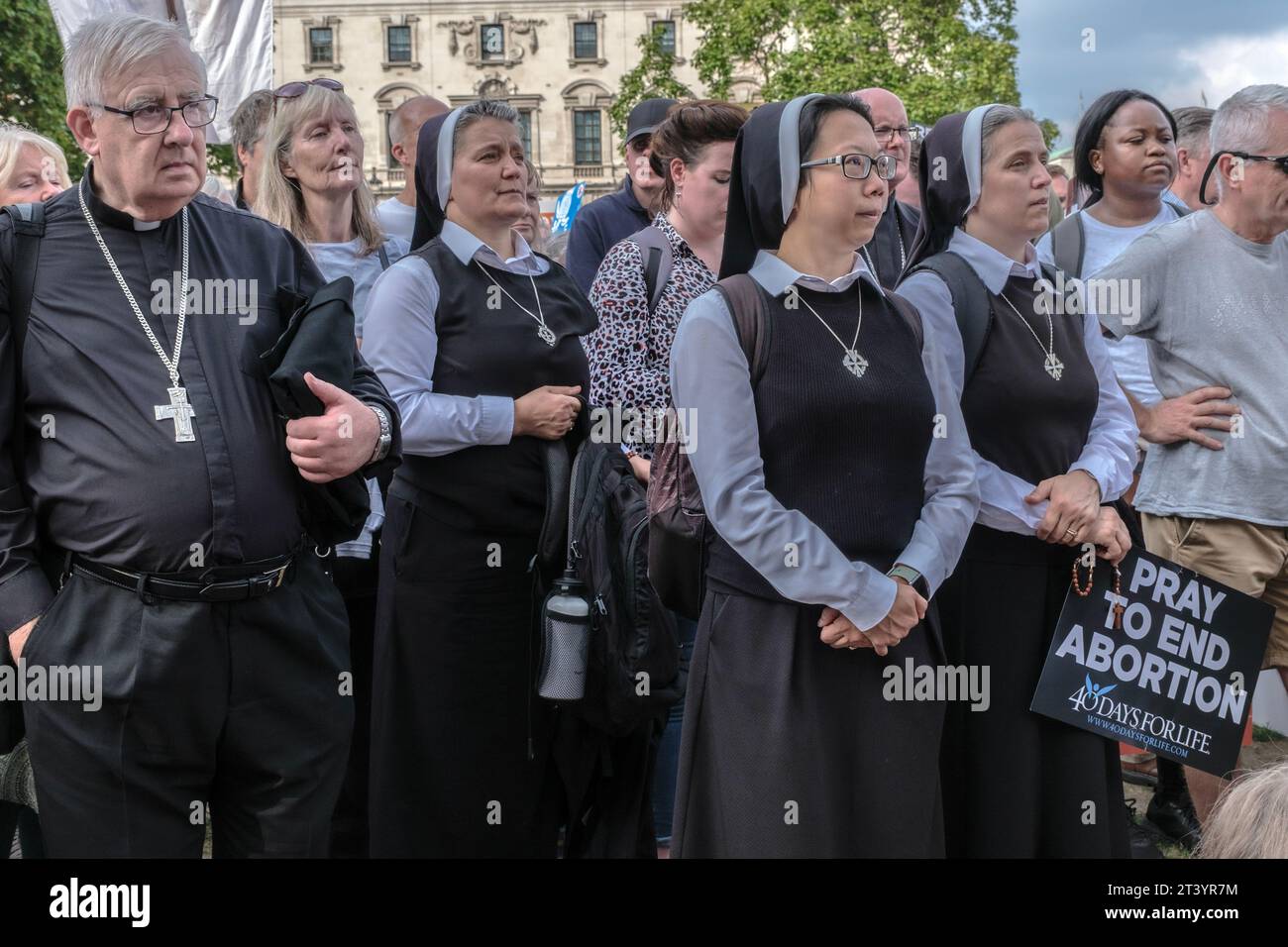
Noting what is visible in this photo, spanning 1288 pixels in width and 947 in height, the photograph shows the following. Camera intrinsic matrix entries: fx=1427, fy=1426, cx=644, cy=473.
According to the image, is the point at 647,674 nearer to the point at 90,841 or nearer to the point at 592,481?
the point at 592,481

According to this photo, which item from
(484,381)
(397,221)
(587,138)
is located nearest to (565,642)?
(484,381)

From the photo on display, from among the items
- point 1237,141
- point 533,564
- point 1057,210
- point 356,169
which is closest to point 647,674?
point 533,564

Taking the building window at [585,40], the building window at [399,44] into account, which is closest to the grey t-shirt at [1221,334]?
the building window at [585,40]

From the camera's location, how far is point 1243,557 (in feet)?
15.3

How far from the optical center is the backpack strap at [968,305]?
388cm

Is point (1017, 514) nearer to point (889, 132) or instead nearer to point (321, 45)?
point (889, 132)

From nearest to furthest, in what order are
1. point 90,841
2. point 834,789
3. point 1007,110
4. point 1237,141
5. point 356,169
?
point 90,841, point 834,789, point 1007,110, point 1237,141, point 356,169

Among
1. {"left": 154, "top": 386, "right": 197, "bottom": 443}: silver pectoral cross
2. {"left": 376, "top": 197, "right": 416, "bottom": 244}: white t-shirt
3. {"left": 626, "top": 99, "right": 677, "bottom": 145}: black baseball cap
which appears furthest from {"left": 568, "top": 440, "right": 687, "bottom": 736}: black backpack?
{"left": 626, "top": 99, "right": 677, "bottom": 145}: black baseball cap

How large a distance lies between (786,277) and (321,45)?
214ft

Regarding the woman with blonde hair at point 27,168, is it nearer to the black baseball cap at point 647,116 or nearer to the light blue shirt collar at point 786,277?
the black baseball cap at point 647,116

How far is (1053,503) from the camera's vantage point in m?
3.81

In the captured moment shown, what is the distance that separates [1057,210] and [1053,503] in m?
4.30

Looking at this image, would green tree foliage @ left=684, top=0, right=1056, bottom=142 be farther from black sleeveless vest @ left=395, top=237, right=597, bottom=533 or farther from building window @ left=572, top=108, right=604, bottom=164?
black sleeveless vest @ left=395, top=237, right=597, bottom=533

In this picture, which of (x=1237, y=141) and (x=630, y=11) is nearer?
(x=1237, y=141)
